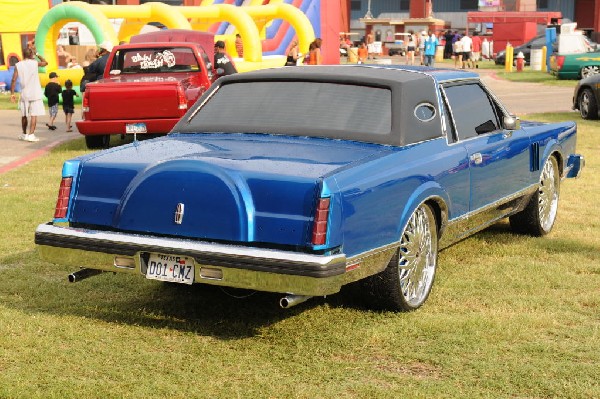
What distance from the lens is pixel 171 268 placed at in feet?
19.4

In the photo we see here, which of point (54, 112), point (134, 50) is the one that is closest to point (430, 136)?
point (134, 50)

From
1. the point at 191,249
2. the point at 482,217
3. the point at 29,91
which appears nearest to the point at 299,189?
the point at 191,249

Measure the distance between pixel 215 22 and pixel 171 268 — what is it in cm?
2933

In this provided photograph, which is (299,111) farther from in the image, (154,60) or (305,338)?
(154,60)

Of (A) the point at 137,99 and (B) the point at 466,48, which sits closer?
(A) the point at 137,99

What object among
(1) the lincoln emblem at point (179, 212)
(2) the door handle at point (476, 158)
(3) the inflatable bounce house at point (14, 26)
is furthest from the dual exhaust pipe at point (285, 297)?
(3) the inflatable bounce house at point (14, 26)

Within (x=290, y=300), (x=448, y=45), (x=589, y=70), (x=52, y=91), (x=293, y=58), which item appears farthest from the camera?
(x=448, y=45)

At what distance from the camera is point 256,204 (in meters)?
5.70

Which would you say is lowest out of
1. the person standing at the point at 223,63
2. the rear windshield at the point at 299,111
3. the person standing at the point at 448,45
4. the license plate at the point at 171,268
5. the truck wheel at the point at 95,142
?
the person standing at the point at 448,45

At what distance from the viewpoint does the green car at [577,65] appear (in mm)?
35438

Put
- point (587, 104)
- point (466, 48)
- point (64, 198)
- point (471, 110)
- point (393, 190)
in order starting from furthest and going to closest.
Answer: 1. point (466, 48)
2. point (587, 104)
3. point (471, 110)
4. point (64, 198)
5. point (393, 190)

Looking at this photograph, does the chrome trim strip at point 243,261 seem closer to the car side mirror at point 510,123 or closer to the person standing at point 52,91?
the car side mirror at point 510,123

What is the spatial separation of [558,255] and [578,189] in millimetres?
3919

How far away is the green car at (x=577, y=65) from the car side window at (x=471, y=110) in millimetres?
28420
